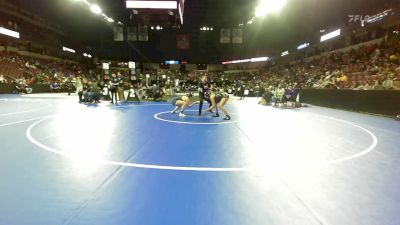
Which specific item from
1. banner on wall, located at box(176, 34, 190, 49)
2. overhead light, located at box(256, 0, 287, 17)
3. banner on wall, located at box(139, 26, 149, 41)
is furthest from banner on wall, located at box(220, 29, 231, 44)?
banner on wall, located at box(176, 34, 190, 49)

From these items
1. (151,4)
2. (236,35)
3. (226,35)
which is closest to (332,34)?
(236,35)

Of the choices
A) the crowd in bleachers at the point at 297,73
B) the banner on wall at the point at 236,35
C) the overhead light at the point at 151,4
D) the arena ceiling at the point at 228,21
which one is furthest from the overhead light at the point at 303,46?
the overhead light at the point at 151,4

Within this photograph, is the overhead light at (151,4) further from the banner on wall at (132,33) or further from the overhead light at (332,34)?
the overhead light at (332,34)

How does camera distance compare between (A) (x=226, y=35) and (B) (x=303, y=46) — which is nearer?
(A) (x=226, y=35)

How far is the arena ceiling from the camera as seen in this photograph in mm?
26078

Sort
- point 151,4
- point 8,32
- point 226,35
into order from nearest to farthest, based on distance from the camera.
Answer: point 151,4, point 226,35, point 8,32

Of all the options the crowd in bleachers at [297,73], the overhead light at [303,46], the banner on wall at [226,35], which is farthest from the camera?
the overhead light at [303,46]

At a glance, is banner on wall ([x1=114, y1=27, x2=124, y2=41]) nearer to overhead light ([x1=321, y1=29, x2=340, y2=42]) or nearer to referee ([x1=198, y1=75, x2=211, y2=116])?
referee ([x1=198, y1=75, x2=211, y2=116])

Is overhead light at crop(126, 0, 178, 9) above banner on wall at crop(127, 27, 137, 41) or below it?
below

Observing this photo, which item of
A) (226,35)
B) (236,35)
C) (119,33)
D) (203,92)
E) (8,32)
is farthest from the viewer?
(8,32)

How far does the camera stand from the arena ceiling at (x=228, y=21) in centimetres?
2608

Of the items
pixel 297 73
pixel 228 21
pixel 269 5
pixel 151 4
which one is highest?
pixel 228 21

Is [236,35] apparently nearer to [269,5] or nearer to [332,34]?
[269,5]

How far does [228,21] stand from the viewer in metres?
36.4
